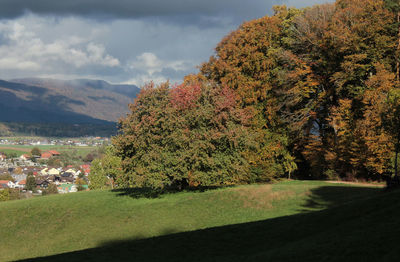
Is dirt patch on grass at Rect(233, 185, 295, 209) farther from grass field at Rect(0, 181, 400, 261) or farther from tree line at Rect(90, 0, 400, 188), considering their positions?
tree line at Rect(90, 0, 400, 188)

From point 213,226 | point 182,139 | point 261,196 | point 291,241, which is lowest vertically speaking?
point 213,226

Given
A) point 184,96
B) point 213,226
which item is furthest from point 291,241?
point 184,96

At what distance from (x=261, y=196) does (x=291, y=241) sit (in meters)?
13.5

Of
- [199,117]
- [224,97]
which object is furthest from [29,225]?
[224,97]

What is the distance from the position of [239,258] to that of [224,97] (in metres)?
22.3

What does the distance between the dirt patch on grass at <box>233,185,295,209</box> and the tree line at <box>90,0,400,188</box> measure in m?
2.68

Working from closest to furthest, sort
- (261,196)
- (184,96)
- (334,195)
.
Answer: (334,195), (261,196), (184,96)

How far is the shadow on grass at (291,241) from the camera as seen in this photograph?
13.1 meters

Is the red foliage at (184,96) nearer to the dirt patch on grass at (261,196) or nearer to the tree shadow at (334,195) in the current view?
the dirt patch on grass at (261,196)

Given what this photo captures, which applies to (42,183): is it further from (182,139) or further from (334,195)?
(334,195)

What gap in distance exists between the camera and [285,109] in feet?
143

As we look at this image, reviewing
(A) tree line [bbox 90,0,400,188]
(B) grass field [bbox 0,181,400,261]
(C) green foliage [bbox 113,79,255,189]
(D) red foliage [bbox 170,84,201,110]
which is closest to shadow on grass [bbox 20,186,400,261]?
(B) grass field [bbox 0,181,400,261]

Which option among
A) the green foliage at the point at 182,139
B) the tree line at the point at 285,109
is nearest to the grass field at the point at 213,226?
the green foliage at the point at 182,139

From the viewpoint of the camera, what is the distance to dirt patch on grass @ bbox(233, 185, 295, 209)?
98.5ft
